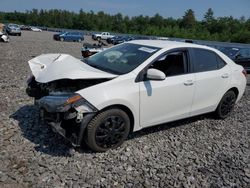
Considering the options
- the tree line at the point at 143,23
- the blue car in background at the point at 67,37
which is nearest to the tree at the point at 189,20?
the tree line at the point at 143,23

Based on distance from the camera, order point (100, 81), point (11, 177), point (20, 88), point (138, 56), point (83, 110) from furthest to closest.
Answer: point (20, 88), point (138, 56), point (100, 81), point (83, 110), point (11, 177)

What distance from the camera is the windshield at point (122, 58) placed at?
424 cm

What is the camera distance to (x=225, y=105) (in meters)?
5.66

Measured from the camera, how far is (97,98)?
12.0 ft

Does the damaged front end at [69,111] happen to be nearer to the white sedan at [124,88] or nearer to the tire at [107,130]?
the white sedan at [124,88]

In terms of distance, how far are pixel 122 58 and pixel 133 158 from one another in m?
1.66

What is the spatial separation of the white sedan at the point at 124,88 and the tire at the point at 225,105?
227 mm

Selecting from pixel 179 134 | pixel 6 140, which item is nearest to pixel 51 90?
pixel 6 140

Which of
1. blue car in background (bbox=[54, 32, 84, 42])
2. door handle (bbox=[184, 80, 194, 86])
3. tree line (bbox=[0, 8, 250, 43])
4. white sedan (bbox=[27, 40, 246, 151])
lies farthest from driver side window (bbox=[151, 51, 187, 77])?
tree line (bbox=[0, 8, 250, 43])

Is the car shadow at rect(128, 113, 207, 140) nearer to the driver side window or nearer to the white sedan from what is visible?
the white sedan

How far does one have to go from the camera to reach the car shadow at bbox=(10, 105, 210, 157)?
155 inches

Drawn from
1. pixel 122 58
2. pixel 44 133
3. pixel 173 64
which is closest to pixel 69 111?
pixel 44 133

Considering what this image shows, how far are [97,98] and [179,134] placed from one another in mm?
1911

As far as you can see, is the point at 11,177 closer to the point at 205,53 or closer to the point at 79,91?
the point at 79,91
